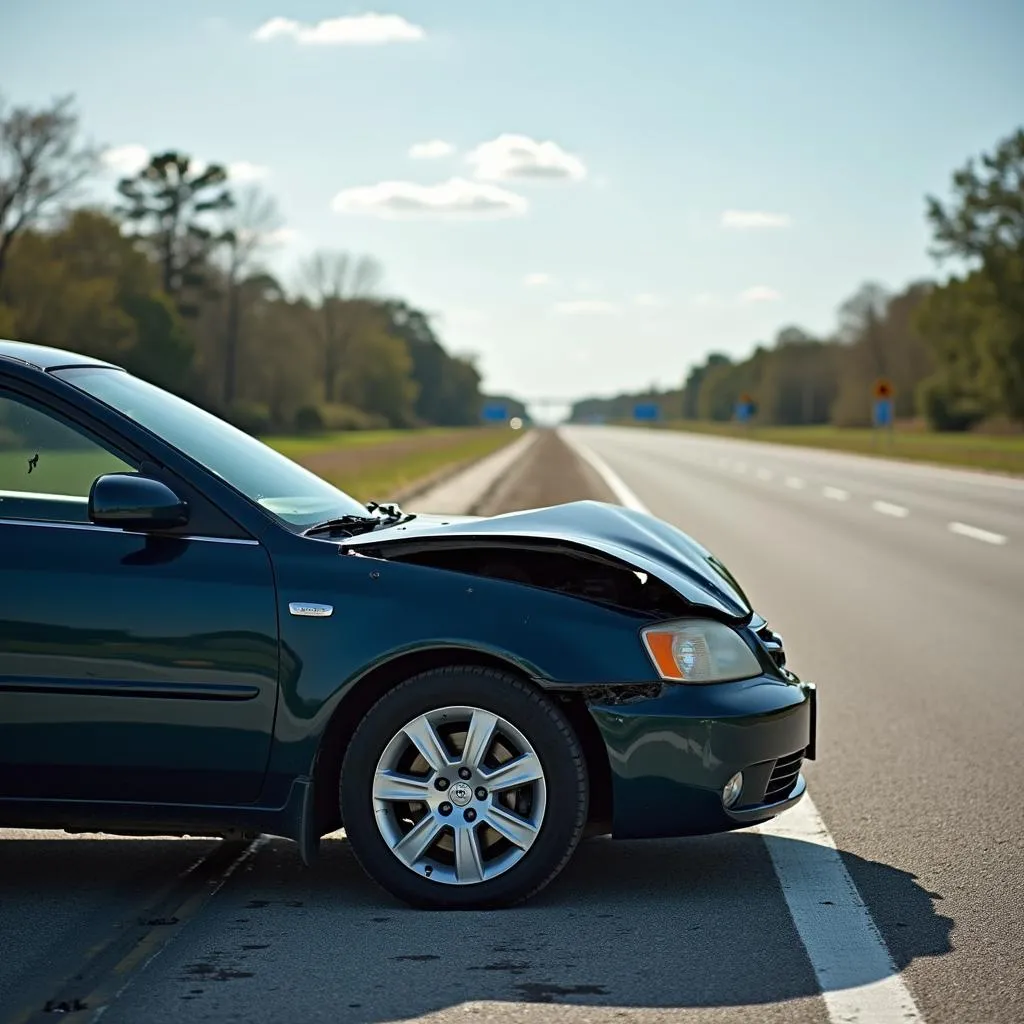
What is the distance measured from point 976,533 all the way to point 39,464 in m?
17.6

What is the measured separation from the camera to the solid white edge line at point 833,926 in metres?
4.02

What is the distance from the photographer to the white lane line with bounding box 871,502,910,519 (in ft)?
82.0

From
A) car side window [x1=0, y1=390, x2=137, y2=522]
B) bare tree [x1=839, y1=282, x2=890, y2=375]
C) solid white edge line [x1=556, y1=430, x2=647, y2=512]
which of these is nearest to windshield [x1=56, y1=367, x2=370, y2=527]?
car side window [x1=0, y1=390, x2=137, y2=522]

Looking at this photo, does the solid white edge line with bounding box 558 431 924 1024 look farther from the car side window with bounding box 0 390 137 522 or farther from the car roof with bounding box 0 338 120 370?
the car roof with bounding box 0 338 120 370

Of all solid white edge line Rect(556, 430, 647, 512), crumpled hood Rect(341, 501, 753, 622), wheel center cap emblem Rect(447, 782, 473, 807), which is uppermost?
crumpled hood Rect(341, 501, 753, 622)

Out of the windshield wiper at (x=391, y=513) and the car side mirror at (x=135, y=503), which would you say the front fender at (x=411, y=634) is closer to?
the car side mirror at (x=135, y=503)

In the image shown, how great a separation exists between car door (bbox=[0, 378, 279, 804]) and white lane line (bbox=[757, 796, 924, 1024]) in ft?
5.38

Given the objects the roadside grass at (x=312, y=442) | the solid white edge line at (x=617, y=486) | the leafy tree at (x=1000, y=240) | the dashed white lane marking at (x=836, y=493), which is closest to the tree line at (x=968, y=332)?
the leafy tree at (x=1000, y=240)

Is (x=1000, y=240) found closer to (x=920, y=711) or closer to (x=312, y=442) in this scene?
(x=312, y=442)

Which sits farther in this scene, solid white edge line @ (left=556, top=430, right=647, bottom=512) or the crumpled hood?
solid white edge line @ (left=556, top=430, right=647, bottom=512)

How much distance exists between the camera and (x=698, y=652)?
16.2ft

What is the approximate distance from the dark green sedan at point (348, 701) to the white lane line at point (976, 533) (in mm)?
15899

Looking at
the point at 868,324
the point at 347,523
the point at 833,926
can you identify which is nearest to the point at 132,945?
the point at 347,523

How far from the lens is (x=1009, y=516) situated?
81.2ft
